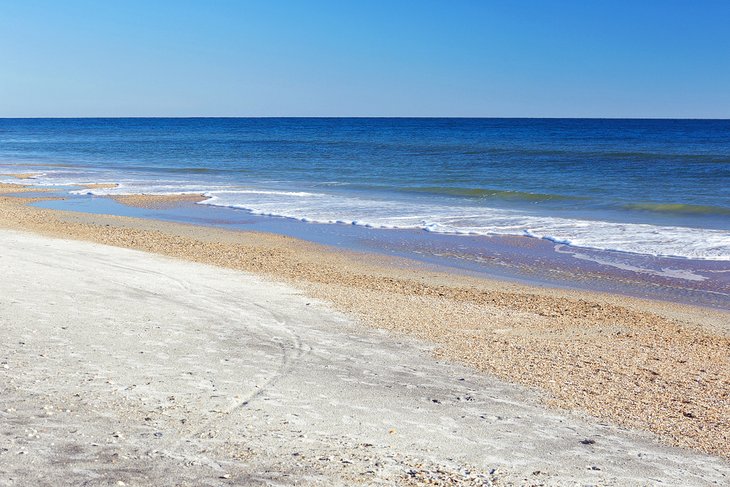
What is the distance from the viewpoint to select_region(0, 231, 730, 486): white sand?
469 centimetres

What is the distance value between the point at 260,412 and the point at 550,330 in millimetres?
4280

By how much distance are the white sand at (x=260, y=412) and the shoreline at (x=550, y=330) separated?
1.43ft

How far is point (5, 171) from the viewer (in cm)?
3666

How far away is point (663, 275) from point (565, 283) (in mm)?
1761

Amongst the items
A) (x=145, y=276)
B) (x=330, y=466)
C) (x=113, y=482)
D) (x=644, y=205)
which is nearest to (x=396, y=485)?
(x=330, y=466)

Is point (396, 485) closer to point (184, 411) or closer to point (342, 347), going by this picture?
point (184, 411)

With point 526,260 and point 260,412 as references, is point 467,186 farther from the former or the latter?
point 260,412

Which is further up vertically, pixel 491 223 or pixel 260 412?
pixel 491 223

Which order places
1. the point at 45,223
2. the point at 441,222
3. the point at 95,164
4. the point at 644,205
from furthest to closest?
the point at 95,164, the point at 644,205, the point at 441,222, the point at 45,223

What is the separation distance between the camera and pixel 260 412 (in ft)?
18.5

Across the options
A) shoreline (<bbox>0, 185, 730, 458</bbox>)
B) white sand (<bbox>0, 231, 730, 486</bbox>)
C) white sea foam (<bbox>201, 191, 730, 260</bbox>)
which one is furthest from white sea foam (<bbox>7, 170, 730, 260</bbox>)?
white sand (<bbox>0, 231, 730, 486</bbox>)

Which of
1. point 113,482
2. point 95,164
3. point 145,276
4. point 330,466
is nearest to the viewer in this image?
point 113,482

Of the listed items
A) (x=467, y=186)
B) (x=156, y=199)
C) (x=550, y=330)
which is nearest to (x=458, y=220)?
(x=156, y=199)

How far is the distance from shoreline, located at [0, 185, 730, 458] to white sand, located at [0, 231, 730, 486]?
0.43 metres
